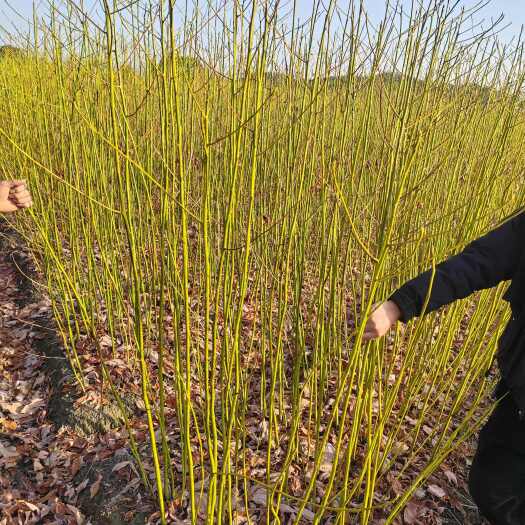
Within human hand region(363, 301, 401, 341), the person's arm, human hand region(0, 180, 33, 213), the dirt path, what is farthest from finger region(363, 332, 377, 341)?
human hand region(0, 180, 33, 213)

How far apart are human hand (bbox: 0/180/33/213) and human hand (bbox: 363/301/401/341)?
1.18 metres

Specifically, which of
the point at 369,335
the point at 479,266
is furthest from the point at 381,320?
the point at 479,266

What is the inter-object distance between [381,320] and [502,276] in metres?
0.33

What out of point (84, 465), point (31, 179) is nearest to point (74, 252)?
point (31, 179)

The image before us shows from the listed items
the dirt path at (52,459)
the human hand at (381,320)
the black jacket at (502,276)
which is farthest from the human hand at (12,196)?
the black jacket at (502,276)

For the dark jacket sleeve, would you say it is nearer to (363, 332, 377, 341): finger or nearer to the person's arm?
the person's arm

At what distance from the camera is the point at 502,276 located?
914mm

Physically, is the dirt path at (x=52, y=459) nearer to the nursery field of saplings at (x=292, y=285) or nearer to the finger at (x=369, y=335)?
the nursery field of saplings at (x=292, y=285)

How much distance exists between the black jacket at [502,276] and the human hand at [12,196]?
A: 1.28 metres

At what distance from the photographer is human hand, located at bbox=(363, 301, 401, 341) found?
30.2 inches

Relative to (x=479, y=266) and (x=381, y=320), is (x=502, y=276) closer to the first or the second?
(x=479, y=266)

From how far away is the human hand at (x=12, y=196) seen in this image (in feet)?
4.52

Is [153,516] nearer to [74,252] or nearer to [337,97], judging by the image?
[74,252]

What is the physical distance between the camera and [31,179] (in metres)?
2.08
